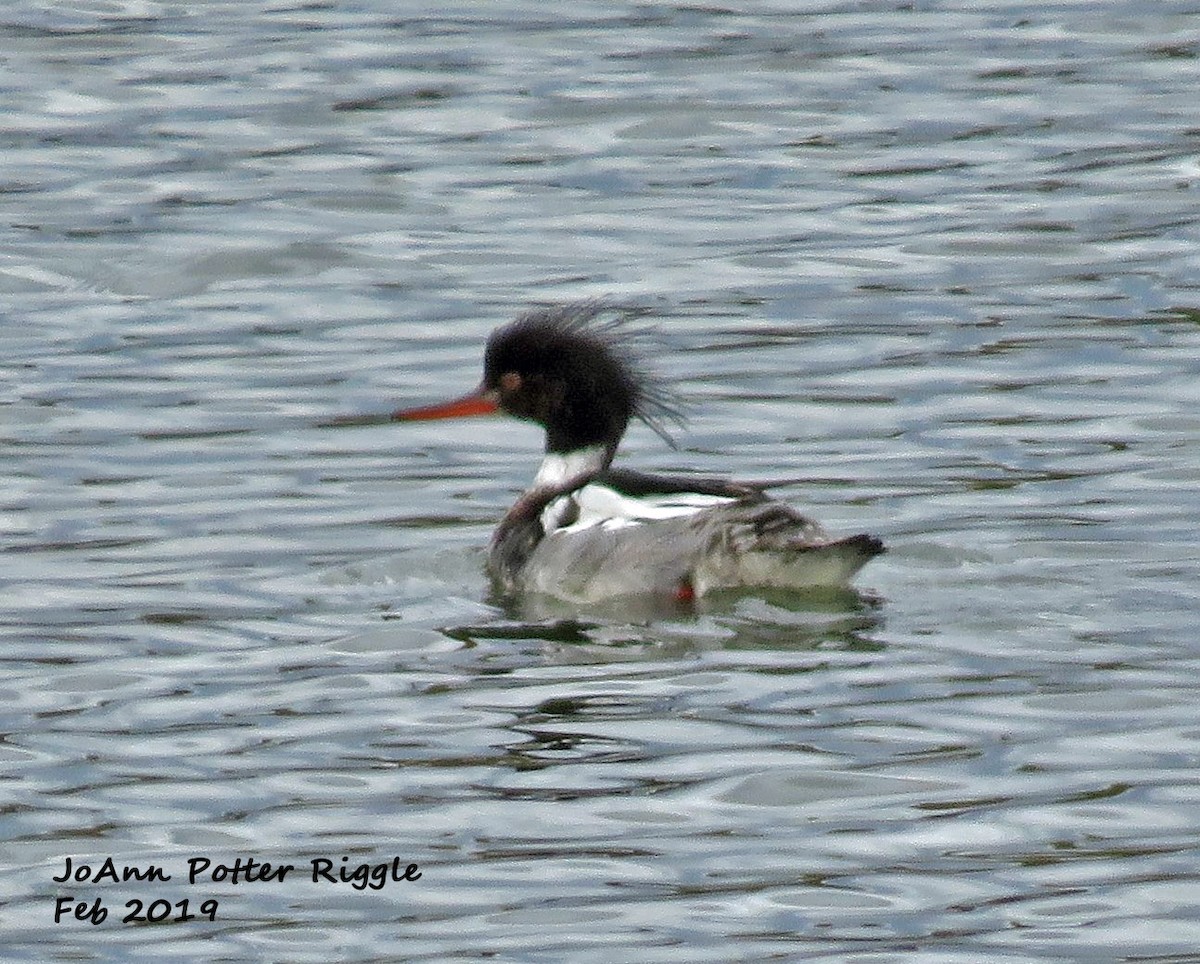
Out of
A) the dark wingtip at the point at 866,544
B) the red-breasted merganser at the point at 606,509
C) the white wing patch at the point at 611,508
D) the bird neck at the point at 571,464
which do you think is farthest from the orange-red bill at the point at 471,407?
the dark wingtip at the point at 866,544

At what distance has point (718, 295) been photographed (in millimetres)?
14609

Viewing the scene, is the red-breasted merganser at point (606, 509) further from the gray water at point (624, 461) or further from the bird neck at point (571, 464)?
the gray water at point (624, 461)

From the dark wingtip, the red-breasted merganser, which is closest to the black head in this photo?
the red-breasted merganser

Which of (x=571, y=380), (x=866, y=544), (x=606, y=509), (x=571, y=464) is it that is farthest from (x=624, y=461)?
(x=866, y=544)

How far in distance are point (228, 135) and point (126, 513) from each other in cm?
670

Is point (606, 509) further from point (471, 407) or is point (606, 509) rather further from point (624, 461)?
point (624, 461)

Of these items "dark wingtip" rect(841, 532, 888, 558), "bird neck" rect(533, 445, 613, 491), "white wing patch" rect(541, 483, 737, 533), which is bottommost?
"bird neck" rect(533, 445, 613, 491)

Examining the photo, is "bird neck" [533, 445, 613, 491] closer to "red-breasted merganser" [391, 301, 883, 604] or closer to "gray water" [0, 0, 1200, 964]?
"red-breasted merganser" [391, 301, 883, 604]

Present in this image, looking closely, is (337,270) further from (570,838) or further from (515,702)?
(570,838)

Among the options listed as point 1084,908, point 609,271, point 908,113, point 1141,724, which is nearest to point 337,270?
point 609,271

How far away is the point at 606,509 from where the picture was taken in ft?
34.5

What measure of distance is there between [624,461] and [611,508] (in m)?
2.10

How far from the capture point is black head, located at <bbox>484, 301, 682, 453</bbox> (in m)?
11.3

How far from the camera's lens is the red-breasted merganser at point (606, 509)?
10031mm
